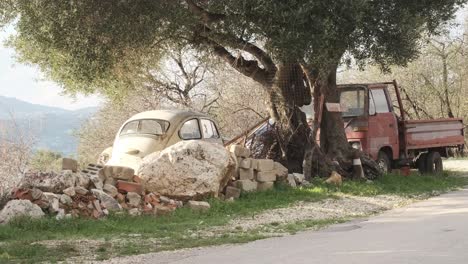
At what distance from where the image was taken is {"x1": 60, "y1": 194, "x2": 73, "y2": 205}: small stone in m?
11.9

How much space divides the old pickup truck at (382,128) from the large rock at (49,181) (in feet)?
28.4

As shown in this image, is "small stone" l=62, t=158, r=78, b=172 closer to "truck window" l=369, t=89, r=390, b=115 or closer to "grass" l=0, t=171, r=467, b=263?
"grass" l=0, t=171, r=467, b=263

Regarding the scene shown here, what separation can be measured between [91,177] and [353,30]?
686 centimetres

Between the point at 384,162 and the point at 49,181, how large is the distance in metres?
10.7

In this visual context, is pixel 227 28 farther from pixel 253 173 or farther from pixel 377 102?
pixel 377 102

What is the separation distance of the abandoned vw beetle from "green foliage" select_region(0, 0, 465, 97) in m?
1.80

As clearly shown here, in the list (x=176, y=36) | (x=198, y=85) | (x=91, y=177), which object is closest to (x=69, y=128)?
(x=198, y=85)

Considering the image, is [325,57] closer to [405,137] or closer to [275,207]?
[275,207]

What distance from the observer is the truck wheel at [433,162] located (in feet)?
67.9

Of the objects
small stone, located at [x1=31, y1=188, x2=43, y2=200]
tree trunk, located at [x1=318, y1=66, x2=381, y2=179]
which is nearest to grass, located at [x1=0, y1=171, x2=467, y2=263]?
small stone, located at [x1=31, y1=188, x2=43, y2=200]

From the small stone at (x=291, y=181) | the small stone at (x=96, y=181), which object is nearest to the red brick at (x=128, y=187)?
the small stone at (x=96, y=181)

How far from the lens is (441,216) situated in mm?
11188

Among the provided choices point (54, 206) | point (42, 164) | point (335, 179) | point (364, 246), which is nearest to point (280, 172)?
point (335, 179)

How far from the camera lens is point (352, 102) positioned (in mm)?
18766
